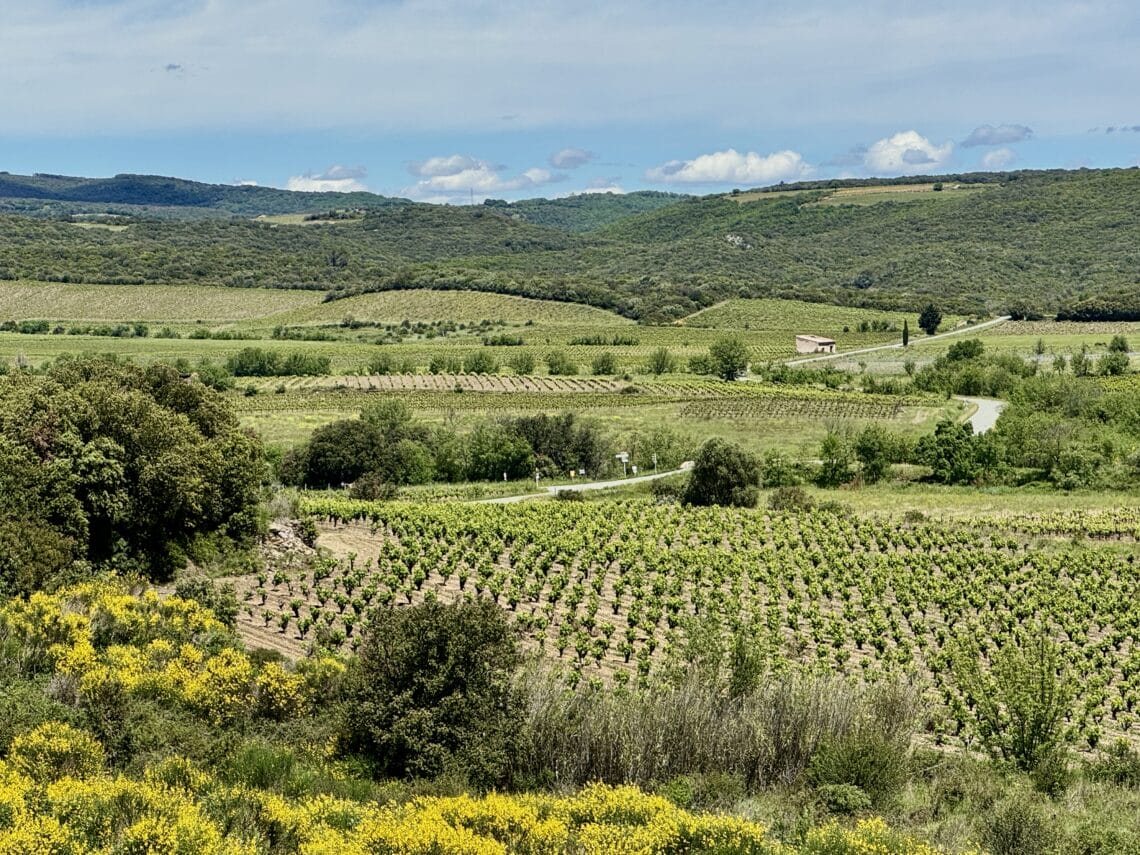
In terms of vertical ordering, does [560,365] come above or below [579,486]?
above

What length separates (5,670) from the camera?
1869 centimetres

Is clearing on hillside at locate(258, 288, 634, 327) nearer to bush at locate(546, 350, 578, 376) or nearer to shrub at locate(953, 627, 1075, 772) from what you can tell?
bush at locate(546, 350, 578, 376)

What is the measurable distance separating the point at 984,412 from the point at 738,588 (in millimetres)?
53517

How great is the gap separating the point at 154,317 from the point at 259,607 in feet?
437

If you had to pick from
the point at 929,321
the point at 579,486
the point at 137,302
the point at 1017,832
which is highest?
the point at 137,302

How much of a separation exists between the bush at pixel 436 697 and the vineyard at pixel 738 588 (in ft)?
10.8

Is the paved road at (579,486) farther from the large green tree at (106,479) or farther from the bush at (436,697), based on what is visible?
the bush at (436,697)

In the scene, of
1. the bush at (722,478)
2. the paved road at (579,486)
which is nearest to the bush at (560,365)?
the paved road at (579,486)

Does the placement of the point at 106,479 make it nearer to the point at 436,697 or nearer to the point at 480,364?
the point at 436,697

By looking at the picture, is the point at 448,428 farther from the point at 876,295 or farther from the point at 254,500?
the point at 876,295

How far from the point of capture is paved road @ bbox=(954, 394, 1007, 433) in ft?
240

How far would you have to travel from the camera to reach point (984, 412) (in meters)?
80.8

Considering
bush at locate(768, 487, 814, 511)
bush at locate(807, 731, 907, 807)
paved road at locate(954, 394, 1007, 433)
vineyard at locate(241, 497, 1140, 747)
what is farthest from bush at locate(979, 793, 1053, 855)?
paved road at locate(954, 394, 1007, 433)

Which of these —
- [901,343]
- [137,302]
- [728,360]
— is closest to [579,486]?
[728,360]
